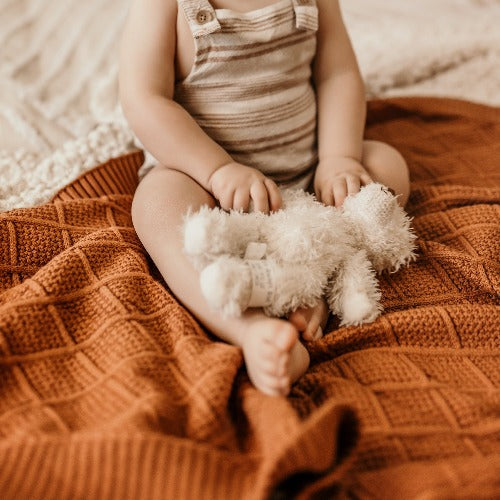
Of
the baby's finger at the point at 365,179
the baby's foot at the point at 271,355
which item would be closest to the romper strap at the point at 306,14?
the baby's finger at the point at 365,179

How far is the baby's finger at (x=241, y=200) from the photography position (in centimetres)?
82

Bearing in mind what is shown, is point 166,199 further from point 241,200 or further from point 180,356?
point 180,356

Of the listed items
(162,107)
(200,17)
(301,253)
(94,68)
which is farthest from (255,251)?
(94,68)

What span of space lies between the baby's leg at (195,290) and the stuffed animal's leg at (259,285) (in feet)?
0.09

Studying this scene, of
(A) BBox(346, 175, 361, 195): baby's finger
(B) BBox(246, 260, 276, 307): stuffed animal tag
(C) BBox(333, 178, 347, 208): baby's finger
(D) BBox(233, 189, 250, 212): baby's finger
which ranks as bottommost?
(C) BBox(333, 178, 347, 208): baby's finger

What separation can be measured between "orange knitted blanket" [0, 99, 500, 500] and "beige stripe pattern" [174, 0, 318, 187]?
21 cm

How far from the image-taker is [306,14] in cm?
97

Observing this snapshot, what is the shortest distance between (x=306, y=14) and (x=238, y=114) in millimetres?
203

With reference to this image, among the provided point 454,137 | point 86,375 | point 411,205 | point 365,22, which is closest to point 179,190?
point 86,375

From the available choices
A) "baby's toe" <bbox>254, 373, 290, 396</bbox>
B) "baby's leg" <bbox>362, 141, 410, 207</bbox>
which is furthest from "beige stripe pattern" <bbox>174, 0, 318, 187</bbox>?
"baby's toe" <bbox>254, 373, 290, 396</bbox>

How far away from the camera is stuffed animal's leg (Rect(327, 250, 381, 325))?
0.74 meters

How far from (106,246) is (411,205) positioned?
1.69ft

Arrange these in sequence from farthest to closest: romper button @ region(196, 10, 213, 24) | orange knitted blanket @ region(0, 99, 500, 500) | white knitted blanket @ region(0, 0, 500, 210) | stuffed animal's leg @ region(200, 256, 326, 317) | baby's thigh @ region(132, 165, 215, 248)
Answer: white knitted blanket @ region(0, 0, 500, 210) → romper button @ region(196, 10, 213, 24) → baby's thigh @ region(132, 165, 215, 248) → stuffed animal's leg @ region(200, 256, 326, 317) → orange knitted blanket @ region(0, 99, 500, 500)

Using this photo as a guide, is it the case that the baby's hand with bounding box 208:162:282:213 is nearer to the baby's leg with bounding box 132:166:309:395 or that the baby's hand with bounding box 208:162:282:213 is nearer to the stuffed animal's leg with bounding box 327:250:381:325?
the baby's leg with bounding box 132:166:309:395
